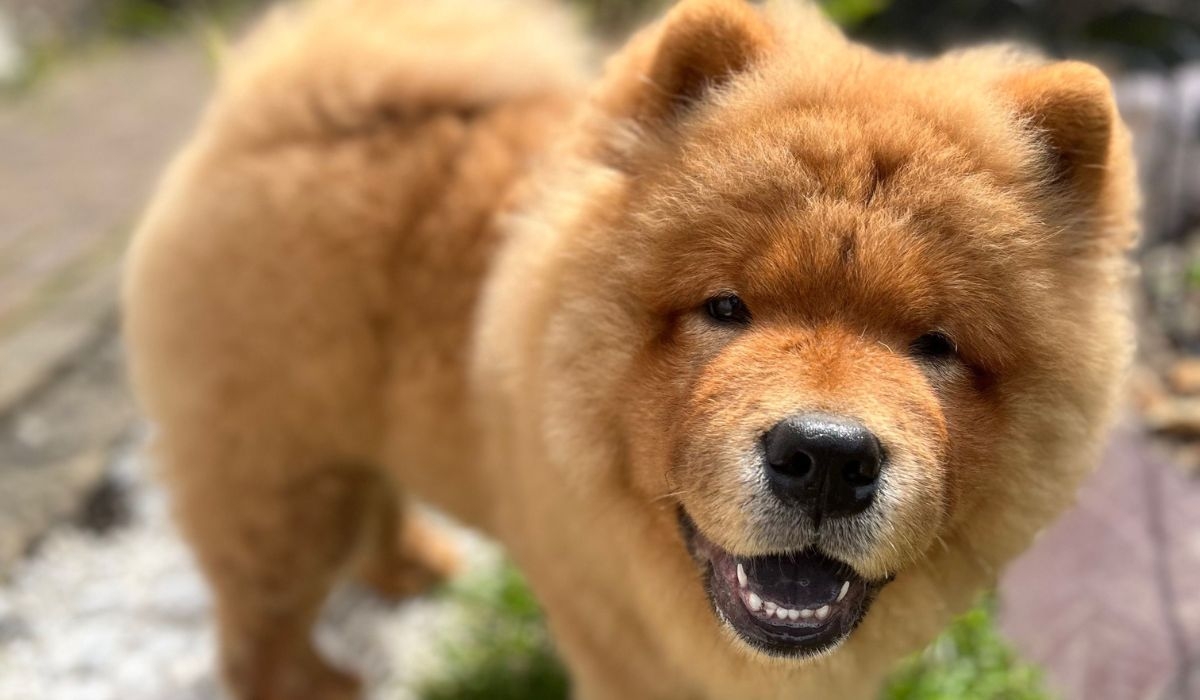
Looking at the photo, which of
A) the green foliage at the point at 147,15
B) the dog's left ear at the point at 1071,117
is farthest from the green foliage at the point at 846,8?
the green foliage at the point at 147,15

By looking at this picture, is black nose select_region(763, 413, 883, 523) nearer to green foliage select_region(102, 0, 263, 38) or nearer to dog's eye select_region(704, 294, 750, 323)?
dog's eye select_region(704, 294, 750, 323)

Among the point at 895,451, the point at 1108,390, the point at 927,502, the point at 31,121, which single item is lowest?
the point at 1108,390

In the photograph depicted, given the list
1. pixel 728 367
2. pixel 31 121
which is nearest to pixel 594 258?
pixel 728 367

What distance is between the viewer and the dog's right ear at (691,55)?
171 centimetres

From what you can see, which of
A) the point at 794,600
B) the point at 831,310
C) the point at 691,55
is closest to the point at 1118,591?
the point at 794,600

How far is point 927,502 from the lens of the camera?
57.2 inches

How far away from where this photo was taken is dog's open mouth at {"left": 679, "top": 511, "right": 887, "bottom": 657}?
1.59 meters

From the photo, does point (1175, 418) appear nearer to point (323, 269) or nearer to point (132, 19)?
point (323, 269)

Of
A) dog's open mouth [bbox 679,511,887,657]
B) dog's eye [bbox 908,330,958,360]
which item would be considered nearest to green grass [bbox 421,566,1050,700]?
dog's open mouth [bbox 679,511,887,657]

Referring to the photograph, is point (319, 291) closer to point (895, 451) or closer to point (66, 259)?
point (895, 451)

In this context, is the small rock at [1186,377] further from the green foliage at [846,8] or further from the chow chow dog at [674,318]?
the chow chow dog at [674,318]

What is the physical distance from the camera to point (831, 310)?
4.99ft

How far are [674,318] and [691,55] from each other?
0.50 metres

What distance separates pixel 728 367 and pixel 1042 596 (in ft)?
6.97
